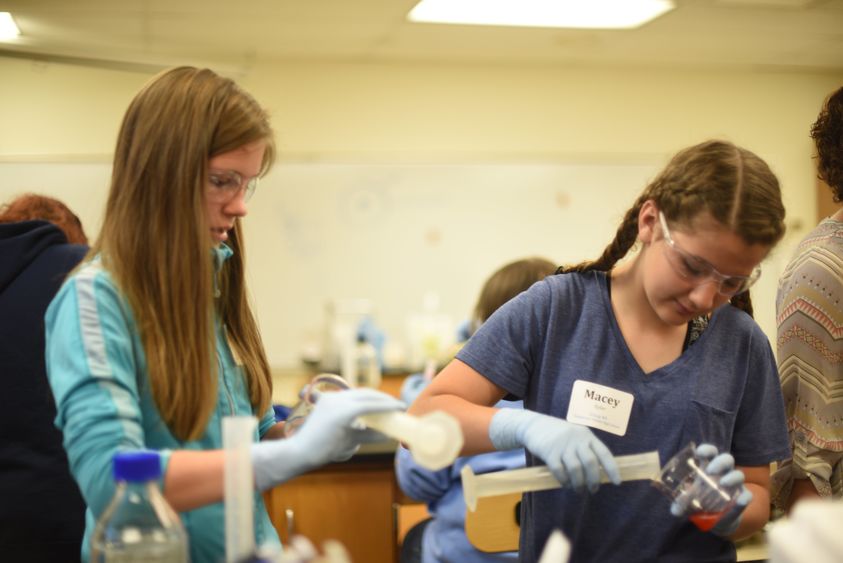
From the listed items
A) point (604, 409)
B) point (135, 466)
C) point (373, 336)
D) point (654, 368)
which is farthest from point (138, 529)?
point (373, 336)

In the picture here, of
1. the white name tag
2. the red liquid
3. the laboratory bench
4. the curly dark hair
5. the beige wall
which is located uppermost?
the beige wall

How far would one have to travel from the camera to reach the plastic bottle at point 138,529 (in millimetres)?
932

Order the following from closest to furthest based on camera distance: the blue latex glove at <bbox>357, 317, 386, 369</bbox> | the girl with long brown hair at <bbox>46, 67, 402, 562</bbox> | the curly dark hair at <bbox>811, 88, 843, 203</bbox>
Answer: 1. the girl with long brown hair at <bbox>46, 67, 402, 562</bbox>
2. the curly dark hair at <bbox>811, 88, 843, 203</bbox>
3. the blue latex glove at <bbox>357, 317, 386, 369</bbox>

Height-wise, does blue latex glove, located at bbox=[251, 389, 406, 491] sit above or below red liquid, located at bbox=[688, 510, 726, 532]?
above

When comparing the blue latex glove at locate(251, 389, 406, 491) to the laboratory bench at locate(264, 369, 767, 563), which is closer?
the blue latex glove at locate(251, 389, 406, 491)

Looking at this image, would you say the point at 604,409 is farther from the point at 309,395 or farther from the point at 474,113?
the point at 474,113

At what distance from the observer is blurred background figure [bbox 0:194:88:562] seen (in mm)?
1805

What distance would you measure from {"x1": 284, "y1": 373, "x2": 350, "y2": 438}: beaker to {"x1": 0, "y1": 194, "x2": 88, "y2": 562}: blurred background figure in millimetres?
783

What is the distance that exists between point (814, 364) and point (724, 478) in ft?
1.75

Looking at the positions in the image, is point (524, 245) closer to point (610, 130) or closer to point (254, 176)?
point (610, 130)

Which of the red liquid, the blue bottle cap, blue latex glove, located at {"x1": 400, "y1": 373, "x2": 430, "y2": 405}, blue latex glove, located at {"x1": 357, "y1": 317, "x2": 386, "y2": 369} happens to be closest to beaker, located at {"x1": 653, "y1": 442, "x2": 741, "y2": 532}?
the red liquid

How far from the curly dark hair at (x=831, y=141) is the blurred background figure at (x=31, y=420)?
165 centimetres

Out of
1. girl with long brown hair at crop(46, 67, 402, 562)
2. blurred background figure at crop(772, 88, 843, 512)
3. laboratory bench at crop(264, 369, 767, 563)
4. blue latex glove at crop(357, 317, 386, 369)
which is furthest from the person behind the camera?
blue latex glove at crop(357, 317, 386, 369)

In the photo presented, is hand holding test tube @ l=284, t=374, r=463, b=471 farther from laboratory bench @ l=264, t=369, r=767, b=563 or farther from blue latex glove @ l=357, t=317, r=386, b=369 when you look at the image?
blue latex glove @ l=357, t=317, r=386, b=369
